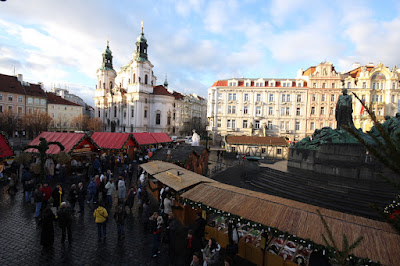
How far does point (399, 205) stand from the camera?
17.0 ft

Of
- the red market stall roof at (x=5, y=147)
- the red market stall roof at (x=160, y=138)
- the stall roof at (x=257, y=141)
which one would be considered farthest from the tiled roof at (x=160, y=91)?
the red market stall roof at (x=5, y=147)

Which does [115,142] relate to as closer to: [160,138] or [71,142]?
[71,142]

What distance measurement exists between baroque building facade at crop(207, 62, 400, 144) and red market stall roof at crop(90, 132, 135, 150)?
82.6ft

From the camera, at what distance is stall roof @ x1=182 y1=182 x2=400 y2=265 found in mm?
4223

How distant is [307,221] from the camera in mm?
5164

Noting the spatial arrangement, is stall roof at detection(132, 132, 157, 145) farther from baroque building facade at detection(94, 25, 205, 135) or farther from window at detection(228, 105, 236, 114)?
baroque building facade at detection(94, 25, 205, 135)

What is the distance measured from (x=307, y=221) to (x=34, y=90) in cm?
6543

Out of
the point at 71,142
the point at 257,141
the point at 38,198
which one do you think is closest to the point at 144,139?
the point at 71,142

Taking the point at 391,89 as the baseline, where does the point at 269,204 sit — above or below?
below

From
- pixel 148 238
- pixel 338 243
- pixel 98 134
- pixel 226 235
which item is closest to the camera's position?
pixel 338 243

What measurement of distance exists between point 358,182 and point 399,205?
5878 millimetres

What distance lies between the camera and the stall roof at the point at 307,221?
4223 mm

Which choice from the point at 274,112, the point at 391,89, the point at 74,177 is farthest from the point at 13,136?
the point at 391,89

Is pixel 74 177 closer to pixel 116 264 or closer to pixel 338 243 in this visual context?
pixel 116 264
